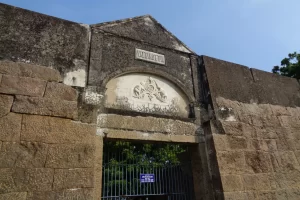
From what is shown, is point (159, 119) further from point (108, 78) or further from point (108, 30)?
point (108, 30)

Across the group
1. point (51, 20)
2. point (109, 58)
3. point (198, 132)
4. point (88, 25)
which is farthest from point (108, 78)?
point (198, 132)

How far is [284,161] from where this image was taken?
14.0ft

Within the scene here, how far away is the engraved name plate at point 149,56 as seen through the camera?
403 cm

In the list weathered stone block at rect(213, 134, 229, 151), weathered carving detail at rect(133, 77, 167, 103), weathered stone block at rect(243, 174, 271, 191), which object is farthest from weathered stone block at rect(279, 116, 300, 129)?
weathered carving detail at rect(133, 77, 167, 103)

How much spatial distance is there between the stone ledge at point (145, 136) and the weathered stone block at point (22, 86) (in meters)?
0.95

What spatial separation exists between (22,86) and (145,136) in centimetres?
181

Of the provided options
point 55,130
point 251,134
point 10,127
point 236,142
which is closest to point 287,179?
point 251,134

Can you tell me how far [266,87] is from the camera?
5070 millimetres

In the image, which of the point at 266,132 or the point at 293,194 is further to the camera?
the point at 266,132

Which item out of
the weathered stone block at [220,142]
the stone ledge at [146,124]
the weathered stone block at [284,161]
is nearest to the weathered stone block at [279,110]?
the weathered stone block at [284,161]

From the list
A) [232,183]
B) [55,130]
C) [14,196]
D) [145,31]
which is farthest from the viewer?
[145,31]

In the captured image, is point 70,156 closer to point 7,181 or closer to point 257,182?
point 7,181

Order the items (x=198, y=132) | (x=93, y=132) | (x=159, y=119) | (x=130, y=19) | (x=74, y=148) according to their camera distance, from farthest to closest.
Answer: (x=130, y=19) → (x=198, y=132) → (x=159, y=119) → (x=93, y=132) → (x=74, y=148)

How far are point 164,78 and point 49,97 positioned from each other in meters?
2.02
